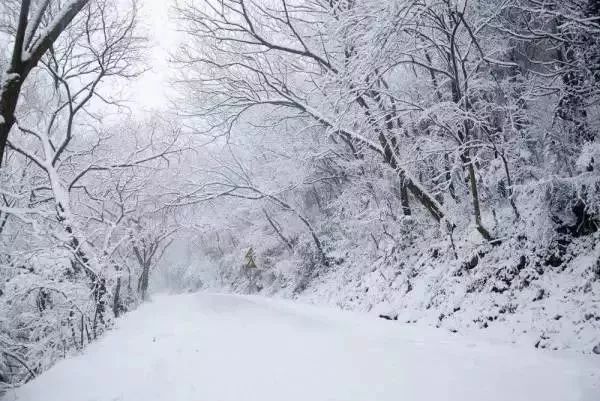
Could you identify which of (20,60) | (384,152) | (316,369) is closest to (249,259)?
(384,152)

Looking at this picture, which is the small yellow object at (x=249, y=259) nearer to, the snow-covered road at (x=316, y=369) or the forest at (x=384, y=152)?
the forest at (x=384, y=152)

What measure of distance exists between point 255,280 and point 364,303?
12.3m

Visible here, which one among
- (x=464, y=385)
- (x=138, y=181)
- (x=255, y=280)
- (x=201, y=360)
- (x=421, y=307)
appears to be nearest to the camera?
Result: (x=464, y=385)

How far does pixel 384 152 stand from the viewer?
9273 mm

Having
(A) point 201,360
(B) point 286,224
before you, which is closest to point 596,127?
(A) point 201,360

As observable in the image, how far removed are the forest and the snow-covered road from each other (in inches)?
43.1

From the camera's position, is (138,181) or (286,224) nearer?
(138,181)

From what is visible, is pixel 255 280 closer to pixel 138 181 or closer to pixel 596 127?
pixel 138 181

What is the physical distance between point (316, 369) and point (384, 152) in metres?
6.11

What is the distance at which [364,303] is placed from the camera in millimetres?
11031

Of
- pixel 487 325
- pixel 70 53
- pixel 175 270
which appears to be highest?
pixel 70 53

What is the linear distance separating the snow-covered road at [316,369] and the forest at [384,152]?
1094 mm

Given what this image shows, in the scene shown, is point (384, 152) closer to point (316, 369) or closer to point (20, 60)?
point (316, 369)

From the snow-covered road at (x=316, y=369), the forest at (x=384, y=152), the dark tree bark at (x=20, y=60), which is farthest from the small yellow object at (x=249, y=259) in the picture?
the dark tree bark at (x=20, y=60)
